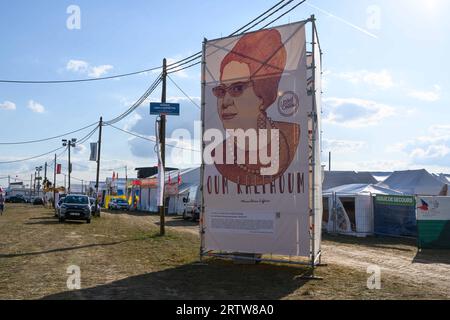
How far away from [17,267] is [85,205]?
60.2 feet

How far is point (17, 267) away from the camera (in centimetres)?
1130

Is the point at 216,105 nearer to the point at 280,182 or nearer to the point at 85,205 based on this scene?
the point at 280,182

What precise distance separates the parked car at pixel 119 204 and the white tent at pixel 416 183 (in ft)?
120

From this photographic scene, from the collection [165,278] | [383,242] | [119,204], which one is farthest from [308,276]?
[119,204]

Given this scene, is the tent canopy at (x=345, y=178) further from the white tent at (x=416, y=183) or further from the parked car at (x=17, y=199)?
the parked car at (x=17, y=199)

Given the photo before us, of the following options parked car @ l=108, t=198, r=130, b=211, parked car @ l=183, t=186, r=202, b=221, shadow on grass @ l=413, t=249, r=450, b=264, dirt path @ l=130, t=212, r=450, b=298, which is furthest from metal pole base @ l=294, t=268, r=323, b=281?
parked car @ l=108, t=198, r=130, b=211

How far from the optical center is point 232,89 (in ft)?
41.3

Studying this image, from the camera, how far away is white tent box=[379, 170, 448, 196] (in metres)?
30.2

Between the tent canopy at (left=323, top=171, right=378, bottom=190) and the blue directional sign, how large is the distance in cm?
2088

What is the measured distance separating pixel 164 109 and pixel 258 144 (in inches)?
314

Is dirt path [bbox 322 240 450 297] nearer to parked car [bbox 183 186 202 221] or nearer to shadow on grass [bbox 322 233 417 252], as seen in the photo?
shadow on grass [bbox 322 233 417 252]

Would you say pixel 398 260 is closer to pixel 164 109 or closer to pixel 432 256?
pixel 432 256

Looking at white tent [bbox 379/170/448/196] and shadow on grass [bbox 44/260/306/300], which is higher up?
white tent [bbox 379/170/448/196]
